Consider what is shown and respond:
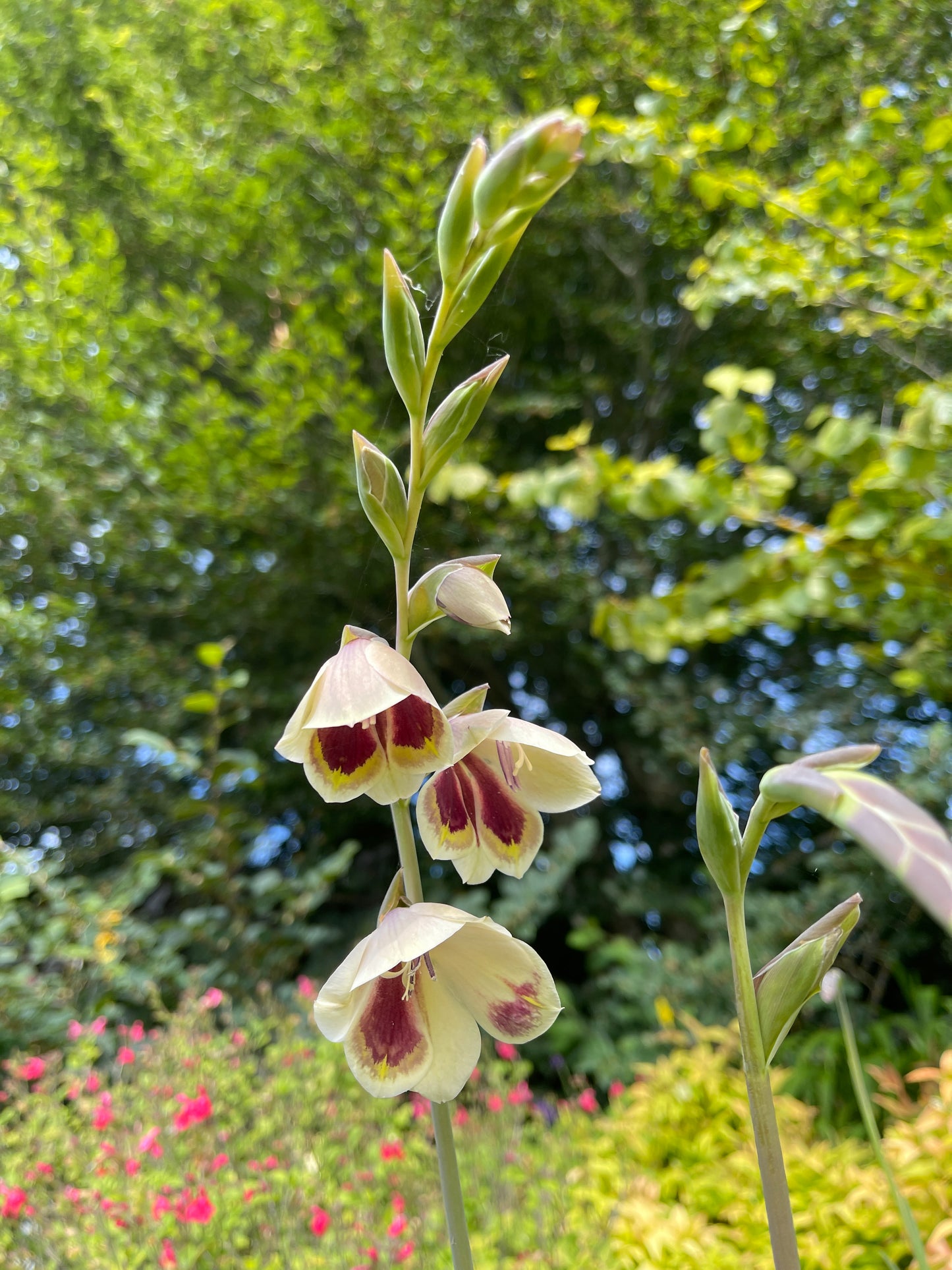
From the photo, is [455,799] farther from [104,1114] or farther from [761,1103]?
[104,1114]

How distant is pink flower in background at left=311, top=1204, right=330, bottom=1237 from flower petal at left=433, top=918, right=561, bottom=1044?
90cm

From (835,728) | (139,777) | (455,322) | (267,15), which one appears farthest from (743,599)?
(267,15)

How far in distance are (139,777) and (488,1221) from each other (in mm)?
1791

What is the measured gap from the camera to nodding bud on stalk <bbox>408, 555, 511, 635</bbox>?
435mm

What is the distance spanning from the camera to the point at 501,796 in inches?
20.3

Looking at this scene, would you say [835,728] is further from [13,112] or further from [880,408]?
[13,112]

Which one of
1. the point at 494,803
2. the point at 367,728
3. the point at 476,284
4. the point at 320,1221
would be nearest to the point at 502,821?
the point at 494,803

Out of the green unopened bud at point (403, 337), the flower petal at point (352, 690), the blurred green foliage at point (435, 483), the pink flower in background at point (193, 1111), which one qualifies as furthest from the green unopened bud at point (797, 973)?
the blurred green foliage at point (435, 483)

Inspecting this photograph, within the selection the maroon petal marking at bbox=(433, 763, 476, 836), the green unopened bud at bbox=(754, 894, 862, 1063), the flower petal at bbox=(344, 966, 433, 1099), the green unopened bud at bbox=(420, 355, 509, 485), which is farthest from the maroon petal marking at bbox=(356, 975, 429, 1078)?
the green unopened bud at bbox=(420, 355, 509, 485)

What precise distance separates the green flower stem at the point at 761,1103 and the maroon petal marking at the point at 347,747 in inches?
9.0

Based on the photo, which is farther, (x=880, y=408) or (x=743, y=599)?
(x=880, y=408)

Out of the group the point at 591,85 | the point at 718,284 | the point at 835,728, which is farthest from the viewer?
the point at 591,85

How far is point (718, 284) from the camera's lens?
5.57 feet

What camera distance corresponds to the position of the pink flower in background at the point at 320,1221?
3.59ft
